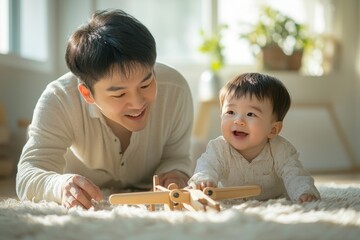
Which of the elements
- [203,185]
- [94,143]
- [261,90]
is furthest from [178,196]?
[94,143]

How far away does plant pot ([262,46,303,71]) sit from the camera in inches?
151

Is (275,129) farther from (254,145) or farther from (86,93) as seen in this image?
(86,93)

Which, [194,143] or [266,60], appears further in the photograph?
[266,60]

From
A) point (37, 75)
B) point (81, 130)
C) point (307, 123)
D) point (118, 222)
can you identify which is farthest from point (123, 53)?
point (307, 123)

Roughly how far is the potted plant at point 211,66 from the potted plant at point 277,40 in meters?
0.18

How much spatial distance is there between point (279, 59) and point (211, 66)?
18.0 inches

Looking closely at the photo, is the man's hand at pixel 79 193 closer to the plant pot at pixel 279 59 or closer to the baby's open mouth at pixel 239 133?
the baby's open mouth at pixel 239 133

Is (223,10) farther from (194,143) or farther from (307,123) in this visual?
(194,143)

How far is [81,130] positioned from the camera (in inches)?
69.1

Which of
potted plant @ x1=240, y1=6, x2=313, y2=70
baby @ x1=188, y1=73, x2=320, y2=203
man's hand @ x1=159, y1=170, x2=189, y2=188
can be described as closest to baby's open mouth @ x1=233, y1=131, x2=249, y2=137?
baby @ x1=188, y1=73, x2=320, y2=203

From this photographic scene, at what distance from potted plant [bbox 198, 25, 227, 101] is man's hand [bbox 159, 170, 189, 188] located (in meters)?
1.83

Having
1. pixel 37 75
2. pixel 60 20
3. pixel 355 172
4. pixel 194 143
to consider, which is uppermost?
pixel 60 20

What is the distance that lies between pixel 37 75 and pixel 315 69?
6.21 ft

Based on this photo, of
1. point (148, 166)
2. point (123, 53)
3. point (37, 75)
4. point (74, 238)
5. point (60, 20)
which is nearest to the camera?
point (74, 238)
